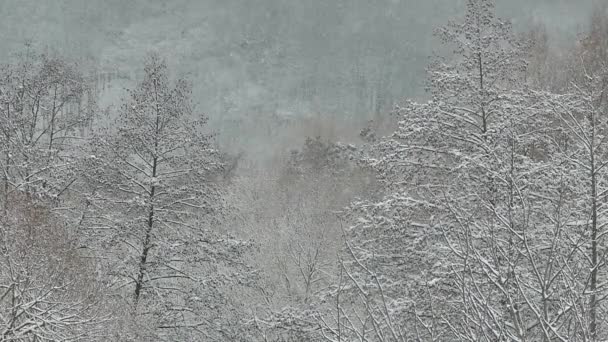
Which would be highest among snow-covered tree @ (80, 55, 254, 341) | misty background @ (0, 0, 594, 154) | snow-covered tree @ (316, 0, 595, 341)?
snow-covered tree @ (316, 0, 595, 341)

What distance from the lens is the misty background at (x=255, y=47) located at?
94.2 metres

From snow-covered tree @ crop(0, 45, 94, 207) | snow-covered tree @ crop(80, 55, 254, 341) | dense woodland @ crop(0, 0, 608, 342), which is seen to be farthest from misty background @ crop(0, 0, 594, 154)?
snow-covered tree @ crop(80, 55, 254, 341)

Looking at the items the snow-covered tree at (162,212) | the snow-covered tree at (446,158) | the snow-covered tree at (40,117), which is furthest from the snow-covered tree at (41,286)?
the snow-covered tree at (446,158)

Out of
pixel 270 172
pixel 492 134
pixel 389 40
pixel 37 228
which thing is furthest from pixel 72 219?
pixel 389 40

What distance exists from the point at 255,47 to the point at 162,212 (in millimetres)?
144970

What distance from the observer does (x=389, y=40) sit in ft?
409

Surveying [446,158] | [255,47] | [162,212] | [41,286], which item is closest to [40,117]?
[162,212]

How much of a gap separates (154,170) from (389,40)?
115 meters

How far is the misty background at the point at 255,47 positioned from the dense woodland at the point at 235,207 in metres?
50.1

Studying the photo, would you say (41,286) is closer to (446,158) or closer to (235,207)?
(235,207)

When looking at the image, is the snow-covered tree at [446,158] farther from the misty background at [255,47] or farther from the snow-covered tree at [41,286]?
the misty background at [255,47]

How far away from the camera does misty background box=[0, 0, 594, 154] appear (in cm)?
9419

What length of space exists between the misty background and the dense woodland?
164 feet

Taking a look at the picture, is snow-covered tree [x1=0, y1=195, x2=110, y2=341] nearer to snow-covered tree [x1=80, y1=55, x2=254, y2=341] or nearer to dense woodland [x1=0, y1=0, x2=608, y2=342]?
dense woodland [x1=0, y1=0, x2=608, y2=342]
